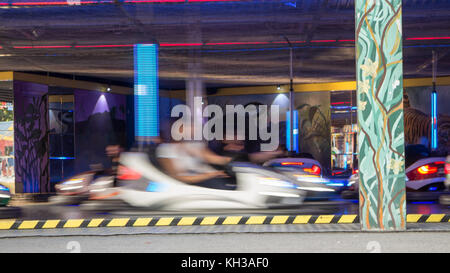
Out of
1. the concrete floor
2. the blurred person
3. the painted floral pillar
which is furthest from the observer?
the blurred person

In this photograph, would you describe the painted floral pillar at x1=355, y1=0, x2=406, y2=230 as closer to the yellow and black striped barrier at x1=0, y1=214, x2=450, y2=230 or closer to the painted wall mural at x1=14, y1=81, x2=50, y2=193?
the yellow and black striped barrier at x1=0, y1=214, x2=450, y2=230

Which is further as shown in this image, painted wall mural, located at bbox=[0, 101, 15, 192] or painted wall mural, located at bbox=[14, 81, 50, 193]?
painted wall mural, located at bbox=[14, 81, 50, 193]

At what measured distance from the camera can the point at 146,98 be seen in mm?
10492

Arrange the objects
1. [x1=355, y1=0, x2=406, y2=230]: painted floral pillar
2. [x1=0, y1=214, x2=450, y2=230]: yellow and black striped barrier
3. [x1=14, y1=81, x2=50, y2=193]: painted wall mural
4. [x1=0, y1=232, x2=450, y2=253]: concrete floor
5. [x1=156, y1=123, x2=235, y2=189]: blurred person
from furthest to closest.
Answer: [x1=14, y1=81, x2=50, y2=193]: painted wall mural → [x1=156, y1=123, x2=235, y2=189]: blurred person → [x1=0, y1=214, x2=450, y2=230]: yellow and black striped barrier → [x1=355, y1=0, x2=406, y2=230]: painted floral pillar → [x1=0, y1=232, x2=450, y2=253]: concrete floor

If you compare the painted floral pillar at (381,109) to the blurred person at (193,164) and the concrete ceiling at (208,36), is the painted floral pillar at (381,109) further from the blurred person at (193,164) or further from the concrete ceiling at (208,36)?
the concrete ceiling at (208,36)

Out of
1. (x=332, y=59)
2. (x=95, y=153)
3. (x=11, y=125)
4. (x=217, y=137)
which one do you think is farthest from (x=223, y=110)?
(x=11, y=125)

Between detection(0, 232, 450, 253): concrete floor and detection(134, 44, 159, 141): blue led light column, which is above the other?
detection(134, 44, 159, 141): blue led light column

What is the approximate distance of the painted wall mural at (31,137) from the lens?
1594 centimetres

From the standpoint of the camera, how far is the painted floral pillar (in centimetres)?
612

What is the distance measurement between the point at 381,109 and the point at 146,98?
537 centimetres

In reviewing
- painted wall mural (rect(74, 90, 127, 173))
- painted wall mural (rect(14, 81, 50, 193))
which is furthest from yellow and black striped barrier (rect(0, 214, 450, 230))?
painted wall mural (rect(74, 90, 127, 173))

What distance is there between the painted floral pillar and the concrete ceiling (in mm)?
3979

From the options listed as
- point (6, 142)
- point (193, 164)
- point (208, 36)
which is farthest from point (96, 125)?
point (193, 164)
